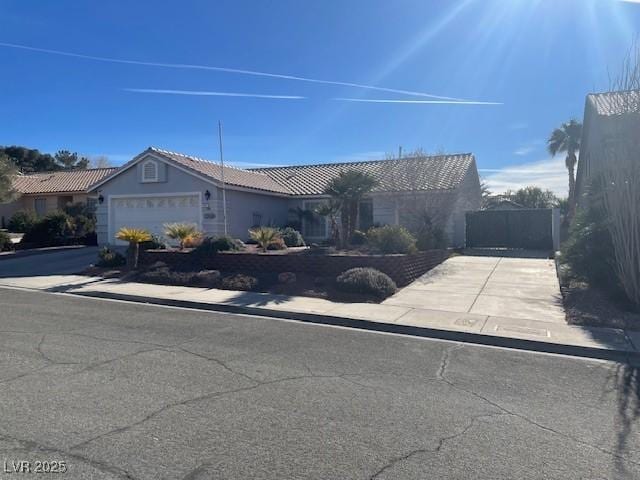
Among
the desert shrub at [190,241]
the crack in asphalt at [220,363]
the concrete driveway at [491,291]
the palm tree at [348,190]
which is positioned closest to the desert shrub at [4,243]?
the desert shrub at [190,241]

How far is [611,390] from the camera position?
5570mm

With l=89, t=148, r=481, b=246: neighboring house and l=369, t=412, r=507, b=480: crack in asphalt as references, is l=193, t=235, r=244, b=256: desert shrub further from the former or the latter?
l=369, t=412, r=507, b=480: crack in asphalt

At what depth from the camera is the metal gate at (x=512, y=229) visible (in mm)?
24047

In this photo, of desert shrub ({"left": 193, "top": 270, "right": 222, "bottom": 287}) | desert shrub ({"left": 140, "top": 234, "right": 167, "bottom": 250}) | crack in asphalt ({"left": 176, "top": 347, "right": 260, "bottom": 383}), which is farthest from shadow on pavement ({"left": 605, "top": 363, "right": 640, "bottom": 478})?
desert shrub ({"left": 140, "top": 234, "right": 167, "bottom": 250})

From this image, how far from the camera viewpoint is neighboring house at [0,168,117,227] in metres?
33.2

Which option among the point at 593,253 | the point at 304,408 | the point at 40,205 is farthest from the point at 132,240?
the point at 40,205

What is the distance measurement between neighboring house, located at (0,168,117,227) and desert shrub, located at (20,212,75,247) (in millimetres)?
7201

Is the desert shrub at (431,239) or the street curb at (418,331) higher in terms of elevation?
the desert shrub at (431,239)

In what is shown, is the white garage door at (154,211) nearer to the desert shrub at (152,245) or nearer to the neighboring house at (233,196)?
the neighboring house at (233,196)

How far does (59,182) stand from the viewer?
35.4 meters

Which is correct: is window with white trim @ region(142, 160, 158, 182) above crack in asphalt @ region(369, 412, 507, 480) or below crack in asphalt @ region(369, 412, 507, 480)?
above

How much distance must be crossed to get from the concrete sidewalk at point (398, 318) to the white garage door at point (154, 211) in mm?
Result: 8810

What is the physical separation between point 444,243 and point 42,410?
17.9 meters

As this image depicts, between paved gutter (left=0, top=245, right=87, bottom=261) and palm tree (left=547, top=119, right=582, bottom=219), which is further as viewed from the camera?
palm tree (left=547, top=119, right=582, bottom=219)
